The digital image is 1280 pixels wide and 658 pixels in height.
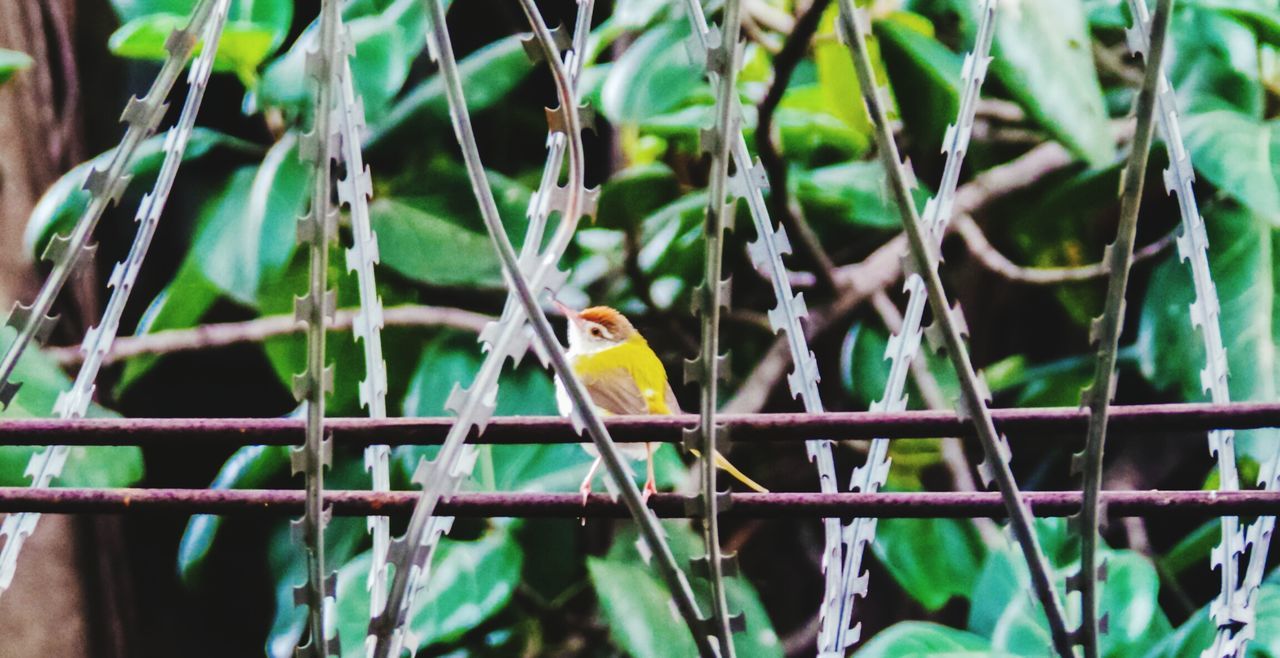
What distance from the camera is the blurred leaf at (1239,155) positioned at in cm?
108

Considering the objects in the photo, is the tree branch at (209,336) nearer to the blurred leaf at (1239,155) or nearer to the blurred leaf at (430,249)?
the blurred leaf at (430,249)

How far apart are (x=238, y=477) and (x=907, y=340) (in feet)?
3.01

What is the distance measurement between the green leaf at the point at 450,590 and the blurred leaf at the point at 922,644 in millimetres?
411

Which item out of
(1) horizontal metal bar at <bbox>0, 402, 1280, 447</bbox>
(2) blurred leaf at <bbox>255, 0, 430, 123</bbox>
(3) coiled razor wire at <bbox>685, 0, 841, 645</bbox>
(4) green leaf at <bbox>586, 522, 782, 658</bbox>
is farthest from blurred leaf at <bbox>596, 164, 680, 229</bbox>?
(1) horizontal metal bar at <bbox>0, 402, 1280, 447</bbox>

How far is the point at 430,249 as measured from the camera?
4.26 ft

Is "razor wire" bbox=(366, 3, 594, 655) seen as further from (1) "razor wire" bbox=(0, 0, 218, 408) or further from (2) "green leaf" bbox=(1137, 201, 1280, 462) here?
(2) "green leaf" bbox=(1137, 201, 1280, 462)

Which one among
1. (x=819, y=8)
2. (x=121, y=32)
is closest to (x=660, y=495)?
(x=819, y=8)

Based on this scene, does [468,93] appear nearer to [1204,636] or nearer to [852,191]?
[852,191]

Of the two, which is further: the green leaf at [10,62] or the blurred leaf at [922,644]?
the green leaf at [10,62]

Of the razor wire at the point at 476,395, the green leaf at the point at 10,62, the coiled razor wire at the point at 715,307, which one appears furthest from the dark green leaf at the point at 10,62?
the coiled razor wire at the point at 715,307

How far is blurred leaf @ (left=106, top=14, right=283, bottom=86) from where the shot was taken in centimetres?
120

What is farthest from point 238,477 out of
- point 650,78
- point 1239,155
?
point 1239,155

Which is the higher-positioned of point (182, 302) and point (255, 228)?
point (255, 228)

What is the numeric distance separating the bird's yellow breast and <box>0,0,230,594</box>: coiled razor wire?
40 cm
